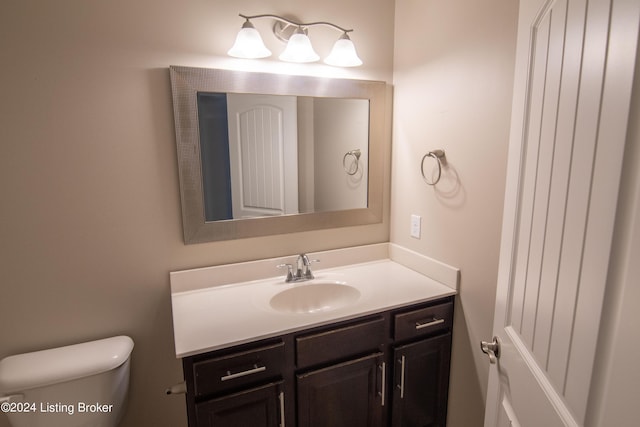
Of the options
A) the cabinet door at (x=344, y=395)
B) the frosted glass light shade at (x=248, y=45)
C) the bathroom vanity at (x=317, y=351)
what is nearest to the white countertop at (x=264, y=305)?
the bathroom vanity at (x=317, y=351)

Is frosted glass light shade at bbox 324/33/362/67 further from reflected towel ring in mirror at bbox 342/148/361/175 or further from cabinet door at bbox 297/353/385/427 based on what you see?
cabinet door at bbox 297/353/385/427

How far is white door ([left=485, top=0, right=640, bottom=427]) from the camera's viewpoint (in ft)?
1.65

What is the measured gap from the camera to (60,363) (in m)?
1.26

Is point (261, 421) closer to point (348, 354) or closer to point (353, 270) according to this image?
point (348, 354)

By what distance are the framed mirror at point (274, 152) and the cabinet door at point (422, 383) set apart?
0.73 m

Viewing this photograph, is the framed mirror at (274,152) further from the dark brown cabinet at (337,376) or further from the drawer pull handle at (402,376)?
the drawer pull handle at (402,376)

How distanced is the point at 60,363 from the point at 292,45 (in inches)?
62.9

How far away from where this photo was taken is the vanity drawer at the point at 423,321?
1433 millimetres

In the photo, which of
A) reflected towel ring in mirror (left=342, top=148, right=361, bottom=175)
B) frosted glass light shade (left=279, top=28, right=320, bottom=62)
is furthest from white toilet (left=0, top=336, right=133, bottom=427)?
frosted glass light shade (left=279, top=28, right=320, bottom=62)

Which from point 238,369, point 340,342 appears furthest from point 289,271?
point 238,369

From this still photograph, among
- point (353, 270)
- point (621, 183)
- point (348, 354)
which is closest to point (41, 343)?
point (348, 354)

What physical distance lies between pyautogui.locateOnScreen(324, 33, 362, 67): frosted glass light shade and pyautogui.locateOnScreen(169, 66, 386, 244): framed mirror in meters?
0.11

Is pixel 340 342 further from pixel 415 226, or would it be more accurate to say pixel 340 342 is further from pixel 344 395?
pixel 415 226

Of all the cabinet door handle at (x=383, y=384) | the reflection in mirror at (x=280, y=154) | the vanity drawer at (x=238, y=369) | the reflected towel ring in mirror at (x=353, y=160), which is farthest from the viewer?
the reflected towel ring in mirror at (x=353, y=160)
